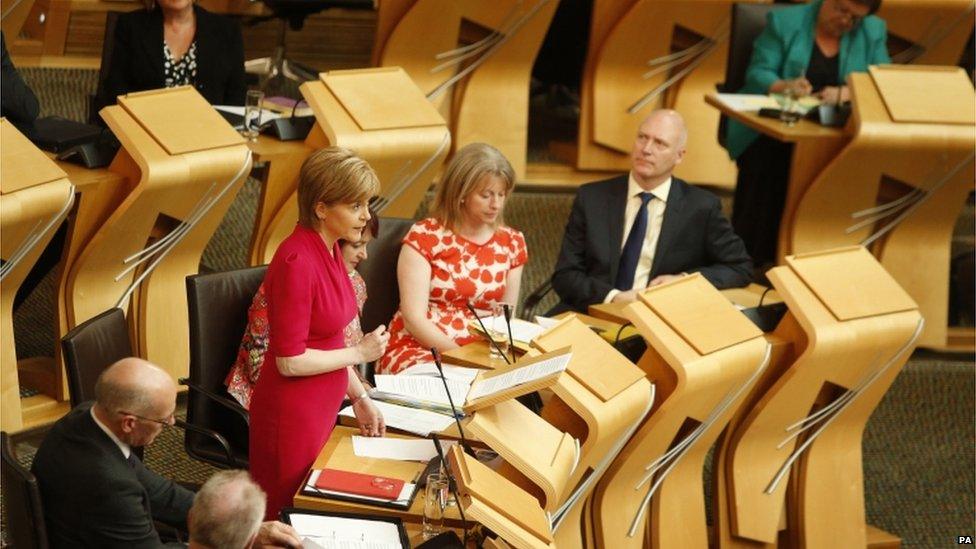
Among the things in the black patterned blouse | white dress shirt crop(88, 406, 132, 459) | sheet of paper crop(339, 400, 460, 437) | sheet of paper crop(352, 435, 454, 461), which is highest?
white dress shirt crop(88, 406, 132, 459)

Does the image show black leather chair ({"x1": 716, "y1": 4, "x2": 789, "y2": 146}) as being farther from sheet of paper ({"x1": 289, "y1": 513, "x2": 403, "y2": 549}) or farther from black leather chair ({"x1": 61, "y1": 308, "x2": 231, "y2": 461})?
sheet of paper ({"x1": 289, "y1": 513, "x2": 403, "y2": 549})

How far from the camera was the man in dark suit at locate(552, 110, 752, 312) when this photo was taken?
487cm

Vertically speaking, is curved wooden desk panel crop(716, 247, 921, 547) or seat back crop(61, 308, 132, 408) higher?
seat back crop(61, 308, 132, 408)

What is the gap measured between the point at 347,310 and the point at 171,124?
1430 millimetres

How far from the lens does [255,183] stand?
6305mm

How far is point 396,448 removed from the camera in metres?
3.47

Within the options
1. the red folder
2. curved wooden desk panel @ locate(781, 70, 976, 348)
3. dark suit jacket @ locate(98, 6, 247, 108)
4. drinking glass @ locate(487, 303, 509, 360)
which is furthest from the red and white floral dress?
curved wooden desk panel @ locate(781, 70, 976, 348)

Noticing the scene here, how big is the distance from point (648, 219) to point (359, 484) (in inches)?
74.8

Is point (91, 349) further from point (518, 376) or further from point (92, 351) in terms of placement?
point (518, 376)

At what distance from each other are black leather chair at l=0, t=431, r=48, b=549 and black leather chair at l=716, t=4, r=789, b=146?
3861 millimetres

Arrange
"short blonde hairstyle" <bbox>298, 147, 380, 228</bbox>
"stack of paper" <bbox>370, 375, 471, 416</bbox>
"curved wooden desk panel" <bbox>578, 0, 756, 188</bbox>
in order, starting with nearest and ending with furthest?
"short blonde hairstyle" <bbox>298, 147, 380, 228</bbox> < "stack of paper" <bbox>370, 375, 471, 416</bbox> < "curved wooden desk panel" <bbox>578, 0, 756, 188</bbox>

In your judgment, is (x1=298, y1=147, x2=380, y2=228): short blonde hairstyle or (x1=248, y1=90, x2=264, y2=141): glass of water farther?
(x1=248, y1=90, x2=264, y2=141): glass of water

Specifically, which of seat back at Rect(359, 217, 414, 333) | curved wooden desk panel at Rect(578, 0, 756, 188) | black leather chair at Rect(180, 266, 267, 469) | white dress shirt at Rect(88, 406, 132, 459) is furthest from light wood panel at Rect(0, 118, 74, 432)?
curved wooden desk panel at Rect(578, 0, 756, 188)

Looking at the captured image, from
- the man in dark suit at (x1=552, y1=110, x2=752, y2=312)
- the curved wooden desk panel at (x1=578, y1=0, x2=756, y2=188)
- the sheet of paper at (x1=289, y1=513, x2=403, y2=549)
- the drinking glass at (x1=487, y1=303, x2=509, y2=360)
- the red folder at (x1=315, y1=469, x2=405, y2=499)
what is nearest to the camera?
the sheet of paper at (x1=289, y1=513, x2=403, y2=549)
